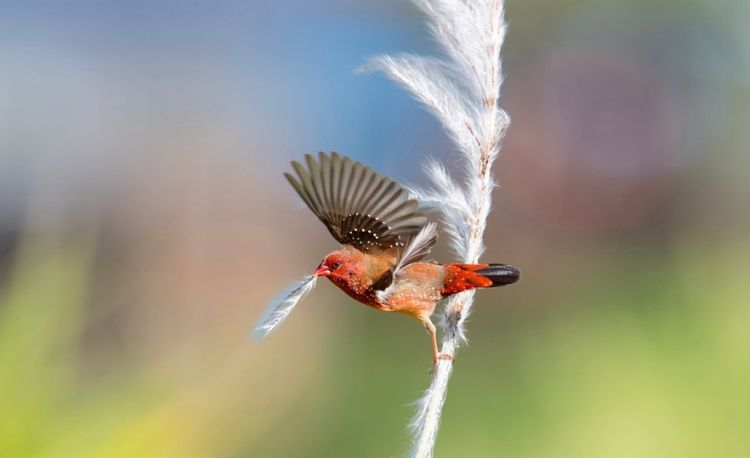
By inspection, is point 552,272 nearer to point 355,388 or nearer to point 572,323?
point 572,323

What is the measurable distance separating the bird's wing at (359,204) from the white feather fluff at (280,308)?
49 millimetres

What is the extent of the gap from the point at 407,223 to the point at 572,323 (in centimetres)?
196

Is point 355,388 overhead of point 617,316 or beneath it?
beneath

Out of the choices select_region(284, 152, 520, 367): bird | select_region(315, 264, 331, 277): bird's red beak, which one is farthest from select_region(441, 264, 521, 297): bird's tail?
select_region(315, 264, 331, 277): bird's red beak

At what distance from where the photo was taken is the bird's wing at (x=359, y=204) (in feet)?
1.37

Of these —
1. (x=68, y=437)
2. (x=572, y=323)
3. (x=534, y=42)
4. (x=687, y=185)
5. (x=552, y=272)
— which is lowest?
(x=68, y=437)

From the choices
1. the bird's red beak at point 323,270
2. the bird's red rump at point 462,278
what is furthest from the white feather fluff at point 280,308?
the bird's red rump at point 462,278

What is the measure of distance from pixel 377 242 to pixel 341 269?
4 centimetres

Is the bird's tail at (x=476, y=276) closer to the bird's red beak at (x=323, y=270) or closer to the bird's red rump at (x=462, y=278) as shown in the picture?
the bird's red rump at (x=462, y=278)

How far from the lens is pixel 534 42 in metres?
3.03

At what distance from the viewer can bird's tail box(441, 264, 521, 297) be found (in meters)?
0.49

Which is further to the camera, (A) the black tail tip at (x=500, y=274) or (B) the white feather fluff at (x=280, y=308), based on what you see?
(A) the black tail tip at (x=500, y=274)

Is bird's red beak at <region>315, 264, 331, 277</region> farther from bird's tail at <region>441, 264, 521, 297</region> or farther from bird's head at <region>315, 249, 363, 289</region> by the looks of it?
bird's tail at <region>441, 264, 521, 297</region>

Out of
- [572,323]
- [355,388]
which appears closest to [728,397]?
[572,323]
